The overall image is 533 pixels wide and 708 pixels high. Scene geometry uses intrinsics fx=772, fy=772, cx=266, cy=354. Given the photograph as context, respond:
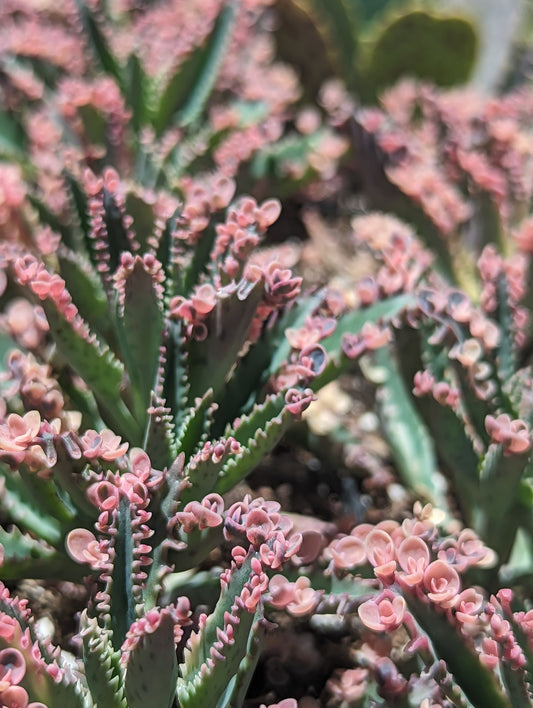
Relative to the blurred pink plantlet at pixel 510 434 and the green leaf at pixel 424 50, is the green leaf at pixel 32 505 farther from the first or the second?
the green leaf at pixel 424 50

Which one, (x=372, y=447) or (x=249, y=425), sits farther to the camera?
(x=372, y=447)

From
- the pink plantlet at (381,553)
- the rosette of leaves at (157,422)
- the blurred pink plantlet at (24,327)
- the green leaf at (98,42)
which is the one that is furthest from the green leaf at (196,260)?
the green leaf at (98,42)

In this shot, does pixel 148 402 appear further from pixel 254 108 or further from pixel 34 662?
pixel 254 108

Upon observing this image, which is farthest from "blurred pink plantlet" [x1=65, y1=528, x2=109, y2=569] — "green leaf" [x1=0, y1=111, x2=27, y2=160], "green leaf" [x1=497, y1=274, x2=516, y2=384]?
"green leaf" [x1=0, y1=111, x2=27, y2=160]

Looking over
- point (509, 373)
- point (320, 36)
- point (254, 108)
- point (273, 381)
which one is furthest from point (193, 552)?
point (320, 36)

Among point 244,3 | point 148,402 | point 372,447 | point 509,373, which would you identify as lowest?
point 372,447

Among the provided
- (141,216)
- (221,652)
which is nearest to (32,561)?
(221,652)
